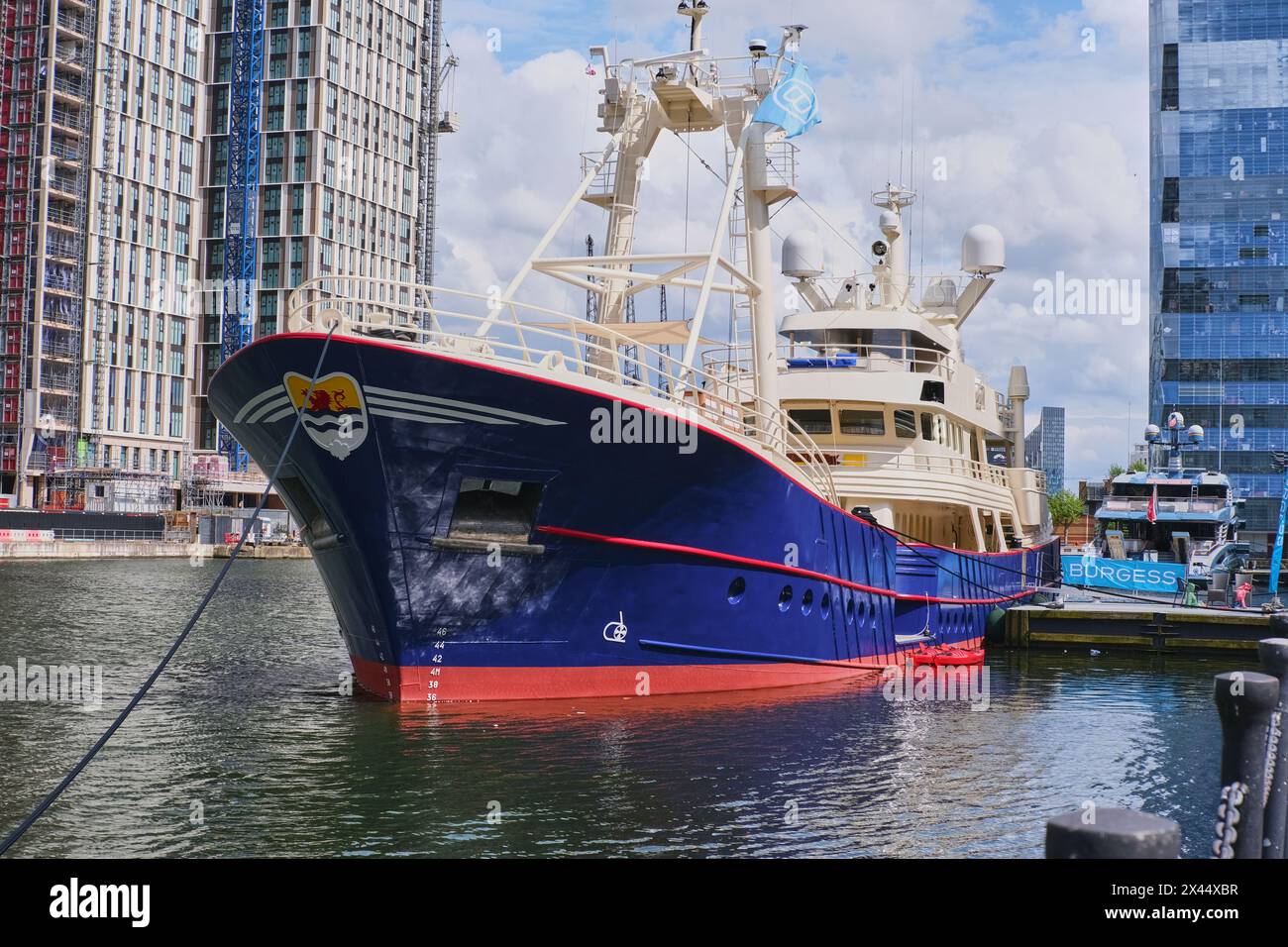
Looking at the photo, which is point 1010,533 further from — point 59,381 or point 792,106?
point 59,381

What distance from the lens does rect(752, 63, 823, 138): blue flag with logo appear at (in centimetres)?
2259

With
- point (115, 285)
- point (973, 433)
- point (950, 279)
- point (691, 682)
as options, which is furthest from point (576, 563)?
point (115, 285)

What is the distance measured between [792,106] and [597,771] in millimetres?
13243

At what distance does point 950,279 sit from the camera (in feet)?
112

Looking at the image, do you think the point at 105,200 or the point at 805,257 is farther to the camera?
the point at 105,200

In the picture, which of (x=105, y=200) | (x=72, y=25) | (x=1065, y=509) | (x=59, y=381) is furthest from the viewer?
(x=1065, y=509)

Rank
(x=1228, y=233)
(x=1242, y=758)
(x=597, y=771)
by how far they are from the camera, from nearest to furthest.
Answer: (x=1242, y=758) < (x=597, y=771) < (x=1228, y=233)

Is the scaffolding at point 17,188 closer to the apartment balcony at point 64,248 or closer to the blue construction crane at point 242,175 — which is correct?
Result: the apartment balcony at point 64,248

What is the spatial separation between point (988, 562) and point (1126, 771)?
14423mm

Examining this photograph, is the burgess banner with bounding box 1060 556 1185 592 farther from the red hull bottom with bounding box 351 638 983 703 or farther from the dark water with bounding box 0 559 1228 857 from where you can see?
the red hull bottom with bounding box 351 638 983 703

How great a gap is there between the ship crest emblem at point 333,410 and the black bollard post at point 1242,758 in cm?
1173

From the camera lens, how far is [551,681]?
708 inches

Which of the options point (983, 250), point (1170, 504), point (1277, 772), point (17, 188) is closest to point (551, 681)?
point (1277, 772)

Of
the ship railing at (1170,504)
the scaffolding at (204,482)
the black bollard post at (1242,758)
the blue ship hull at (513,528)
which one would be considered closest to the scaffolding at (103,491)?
the scaffolding at (204,482)
